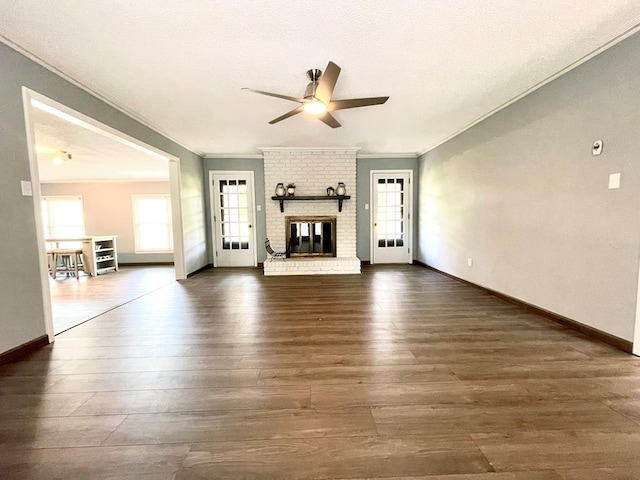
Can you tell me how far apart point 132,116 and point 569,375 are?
200 inches

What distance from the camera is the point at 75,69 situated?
8.20 ft

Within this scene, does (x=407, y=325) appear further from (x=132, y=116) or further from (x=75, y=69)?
(x=132, y=116)

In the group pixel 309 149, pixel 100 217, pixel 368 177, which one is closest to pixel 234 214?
pixel 309 149

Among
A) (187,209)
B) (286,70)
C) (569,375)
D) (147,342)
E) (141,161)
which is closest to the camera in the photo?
(569,375)

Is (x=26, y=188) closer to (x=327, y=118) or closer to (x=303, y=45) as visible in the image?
(x=303, y=45)

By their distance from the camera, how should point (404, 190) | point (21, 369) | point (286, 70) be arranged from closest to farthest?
point (21, 369)
point (286, 70)
point (404, 190)

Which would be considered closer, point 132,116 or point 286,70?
point 286,70

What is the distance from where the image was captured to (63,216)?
7.44 metres

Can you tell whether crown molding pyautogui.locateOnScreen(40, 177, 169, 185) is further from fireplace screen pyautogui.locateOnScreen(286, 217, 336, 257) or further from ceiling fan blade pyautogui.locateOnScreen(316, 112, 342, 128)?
ceiling fan blade pyautogui.locateOnScreen(316, 112, 342, 128)

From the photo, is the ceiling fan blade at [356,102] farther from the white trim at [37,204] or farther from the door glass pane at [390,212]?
the door glass pane at [390,212]

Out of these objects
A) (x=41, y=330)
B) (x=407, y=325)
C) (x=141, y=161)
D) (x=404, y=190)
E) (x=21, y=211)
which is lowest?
(x=407, y=325)

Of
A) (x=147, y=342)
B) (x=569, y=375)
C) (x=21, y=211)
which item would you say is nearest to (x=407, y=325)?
(x=569, y=375)

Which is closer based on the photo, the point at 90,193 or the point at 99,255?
the point at 99,255

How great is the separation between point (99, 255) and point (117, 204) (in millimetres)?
1648
